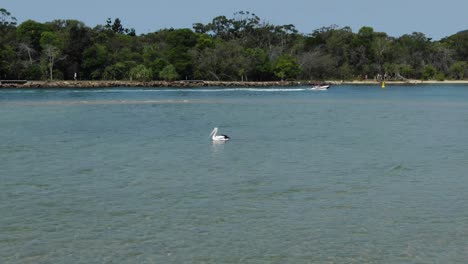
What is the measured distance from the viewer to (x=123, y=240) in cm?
1502

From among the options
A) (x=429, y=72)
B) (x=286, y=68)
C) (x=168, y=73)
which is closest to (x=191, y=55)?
(x=168, y=73)

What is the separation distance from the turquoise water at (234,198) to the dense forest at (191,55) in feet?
345

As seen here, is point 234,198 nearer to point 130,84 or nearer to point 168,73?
point 130,84

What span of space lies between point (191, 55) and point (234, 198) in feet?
429

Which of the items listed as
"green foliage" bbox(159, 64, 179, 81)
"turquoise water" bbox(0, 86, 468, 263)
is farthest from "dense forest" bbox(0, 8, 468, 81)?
"turquoise water" bbox(0, 86, 468, 263)

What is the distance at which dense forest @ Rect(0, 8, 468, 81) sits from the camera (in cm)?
13862

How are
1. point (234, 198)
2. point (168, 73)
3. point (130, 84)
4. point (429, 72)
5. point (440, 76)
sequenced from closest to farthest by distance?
point (234, 198) → point (130, 84) → point (168, 73) → point (440, 76) → point (429, 72)

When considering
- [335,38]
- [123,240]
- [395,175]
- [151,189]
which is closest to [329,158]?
[395,175]

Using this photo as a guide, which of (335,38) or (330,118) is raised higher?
(335,38)

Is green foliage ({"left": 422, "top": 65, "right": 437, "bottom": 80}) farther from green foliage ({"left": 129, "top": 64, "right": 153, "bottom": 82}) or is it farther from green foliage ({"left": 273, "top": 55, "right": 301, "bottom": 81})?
green foliage ({"left": 129, "top": 64, "right": 153, "bottom": 82})

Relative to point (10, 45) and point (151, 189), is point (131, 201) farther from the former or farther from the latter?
point (10, 45)

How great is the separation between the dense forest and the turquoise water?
10514 cm

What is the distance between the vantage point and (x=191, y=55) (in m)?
149

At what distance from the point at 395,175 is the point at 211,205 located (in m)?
8.20
